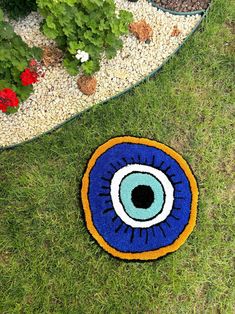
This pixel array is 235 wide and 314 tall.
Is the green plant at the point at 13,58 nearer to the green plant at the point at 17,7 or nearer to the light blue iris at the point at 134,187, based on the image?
the green plant at the point at 17,7

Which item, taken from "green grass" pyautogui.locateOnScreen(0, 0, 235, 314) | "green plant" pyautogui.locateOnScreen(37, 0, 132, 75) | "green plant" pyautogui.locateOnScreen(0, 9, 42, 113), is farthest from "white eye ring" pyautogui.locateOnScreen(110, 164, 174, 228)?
"green plant" pyautogui.locateOnScreen(0, 9, 42, 113)

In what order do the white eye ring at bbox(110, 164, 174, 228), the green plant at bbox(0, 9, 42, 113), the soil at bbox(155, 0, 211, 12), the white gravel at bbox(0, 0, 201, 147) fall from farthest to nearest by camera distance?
the soil at bbox(155, 0, 211, 12)
the white gravel at bbox(0, 0, 201, 147)
the white eye ring at bbox(110, 164, 174, 228)
the green plant at bbox(0, 9, 42, 113)

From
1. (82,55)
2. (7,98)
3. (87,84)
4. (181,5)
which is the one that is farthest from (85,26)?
(181,5)

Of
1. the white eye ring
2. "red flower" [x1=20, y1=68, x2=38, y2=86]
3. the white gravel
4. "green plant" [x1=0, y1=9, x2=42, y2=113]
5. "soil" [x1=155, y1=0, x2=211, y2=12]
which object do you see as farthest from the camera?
"soil" [x1=155, y1=0, x2=211, y2=12]

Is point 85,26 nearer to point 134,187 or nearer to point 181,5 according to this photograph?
Answer: point 181,5

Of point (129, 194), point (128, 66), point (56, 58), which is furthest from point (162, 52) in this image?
point (129, 194)

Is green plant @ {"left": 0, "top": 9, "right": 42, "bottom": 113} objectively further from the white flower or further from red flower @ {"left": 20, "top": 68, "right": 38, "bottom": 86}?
the white flower
